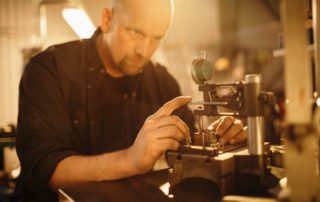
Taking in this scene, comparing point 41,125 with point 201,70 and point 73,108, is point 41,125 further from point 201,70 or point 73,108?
point 201,70

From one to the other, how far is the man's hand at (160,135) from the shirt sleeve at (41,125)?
328 millimetres

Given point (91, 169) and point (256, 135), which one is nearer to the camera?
point (256, 135)

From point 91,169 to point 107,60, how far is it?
2.34 ft

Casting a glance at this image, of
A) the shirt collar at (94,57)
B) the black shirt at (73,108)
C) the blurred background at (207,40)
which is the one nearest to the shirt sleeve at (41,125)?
the black shirt at (73,108)

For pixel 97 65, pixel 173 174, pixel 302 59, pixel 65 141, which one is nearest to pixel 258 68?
pixel 97 65

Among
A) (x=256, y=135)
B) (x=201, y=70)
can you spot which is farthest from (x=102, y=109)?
(x=256, y=135)

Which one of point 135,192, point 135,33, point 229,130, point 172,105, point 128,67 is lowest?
point 135,192

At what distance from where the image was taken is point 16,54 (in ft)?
13.2

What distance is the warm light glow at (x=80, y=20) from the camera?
2051mm

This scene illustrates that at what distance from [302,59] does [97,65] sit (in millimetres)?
1220

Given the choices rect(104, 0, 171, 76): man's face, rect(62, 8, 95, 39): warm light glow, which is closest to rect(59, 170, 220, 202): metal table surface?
rect(104, 0, 171, 76): man's face

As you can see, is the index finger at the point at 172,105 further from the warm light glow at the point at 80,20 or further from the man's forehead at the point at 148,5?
the warm light glow at the point at 80,20

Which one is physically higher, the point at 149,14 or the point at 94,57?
the point at 149,14

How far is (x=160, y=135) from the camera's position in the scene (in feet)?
3.15
